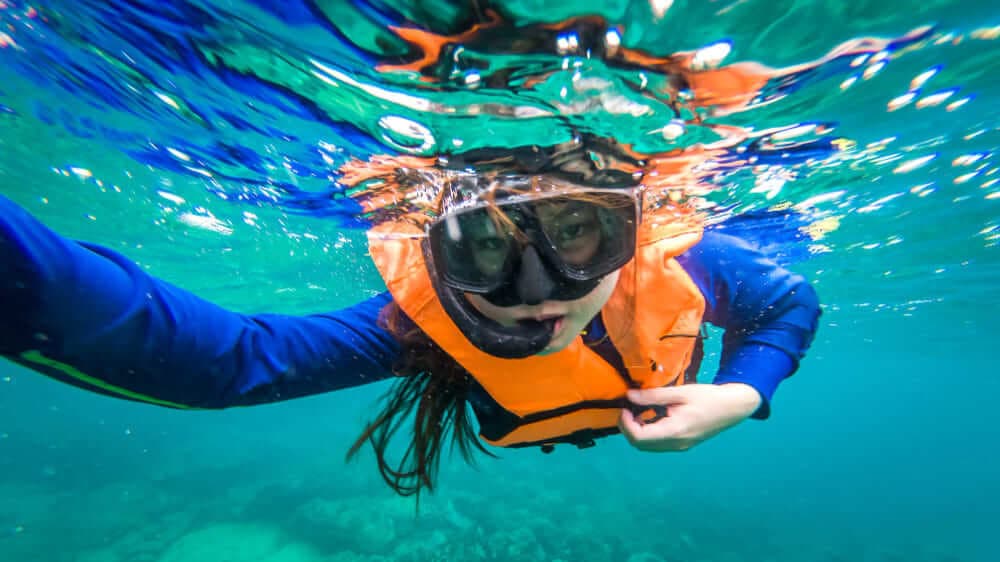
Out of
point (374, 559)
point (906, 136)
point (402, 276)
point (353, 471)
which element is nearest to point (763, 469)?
point (353, 471)

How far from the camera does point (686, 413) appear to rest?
293 cm

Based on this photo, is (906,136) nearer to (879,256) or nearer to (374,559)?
(879,256)

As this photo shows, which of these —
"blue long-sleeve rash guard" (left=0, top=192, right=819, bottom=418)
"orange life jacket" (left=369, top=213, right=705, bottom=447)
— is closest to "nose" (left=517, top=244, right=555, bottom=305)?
"orange life jacket" (left=369, top=213, right=705, bottom=447)

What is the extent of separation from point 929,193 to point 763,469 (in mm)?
84150

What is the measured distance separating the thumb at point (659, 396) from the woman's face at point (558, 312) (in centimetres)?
63

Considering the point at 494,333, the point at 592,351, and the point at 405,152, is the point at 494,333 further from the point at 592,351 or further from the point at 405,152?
the point at 405,152

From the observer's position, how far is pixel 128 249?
17.3 meters

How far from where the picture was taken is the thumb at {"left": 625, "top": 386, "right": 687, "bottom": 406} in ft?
9.89

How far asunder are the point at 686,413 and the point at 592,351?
2.65 feet

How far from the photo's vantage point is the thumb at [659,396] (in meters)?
3.02

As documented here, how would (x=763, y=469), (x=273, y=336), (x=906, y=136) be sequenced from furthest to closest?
(x=763, y=469) → (x=906, y=136) → (x=273, y=336)

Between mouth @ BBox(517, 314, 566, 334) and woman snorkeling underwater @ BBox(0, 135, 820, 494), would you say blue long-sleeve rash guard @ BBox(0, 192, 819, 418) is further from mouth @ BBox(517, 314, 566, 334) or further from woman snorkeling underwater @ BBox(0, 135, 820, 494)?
mouth @ BBox(517, 314, 566, 334)

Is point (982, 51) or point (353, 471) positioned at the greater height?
point (982, 51)

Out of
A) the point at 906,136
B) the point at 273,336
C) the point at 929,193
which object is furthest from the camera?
the point at 929,193
